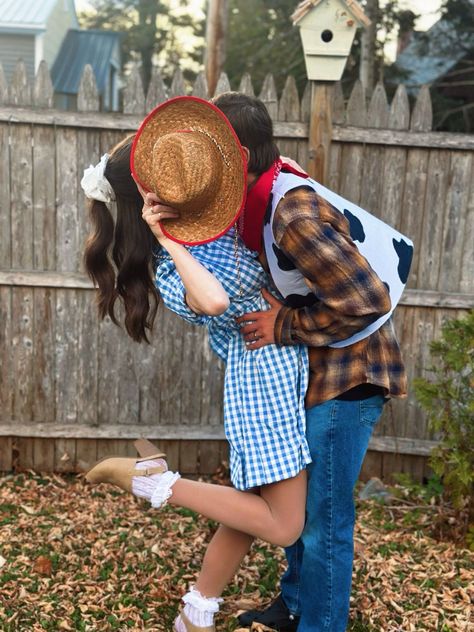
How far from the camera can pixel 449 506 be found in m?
4.06

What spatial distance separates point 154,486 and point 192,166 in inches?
41.4

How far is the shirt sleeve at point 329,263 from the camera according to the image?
216cm

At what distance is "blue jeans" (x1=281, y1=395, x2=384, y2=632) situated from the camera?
243cm

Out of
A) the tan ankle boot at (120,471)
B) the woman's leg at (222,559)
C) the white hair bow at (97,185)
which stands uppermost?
the white hair bow at (97,185)

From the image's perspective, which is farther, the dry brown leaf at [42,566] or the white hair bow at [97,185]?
the dry brown leaf at [42,566]

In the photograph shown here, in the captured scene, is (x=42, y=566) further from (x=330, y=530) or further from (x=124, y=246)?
Answer: (x=124, y=246)

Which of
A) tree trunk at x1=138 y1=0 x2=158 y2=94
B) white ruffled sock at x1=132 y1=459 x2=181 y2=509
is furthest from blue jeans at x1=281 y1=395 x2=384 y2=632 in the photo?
tree trunk at x1=138 y1=0 x2=158 y2=94

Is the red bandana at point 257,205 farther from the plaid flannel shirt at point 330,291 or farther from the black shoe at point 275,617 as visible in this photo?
the black shoe at point 275,617

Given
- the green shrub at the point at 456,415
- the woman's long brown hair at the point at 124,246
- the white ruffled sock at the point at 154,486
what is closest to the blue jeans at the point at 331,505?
the white ruffled sock at the point at 154,486

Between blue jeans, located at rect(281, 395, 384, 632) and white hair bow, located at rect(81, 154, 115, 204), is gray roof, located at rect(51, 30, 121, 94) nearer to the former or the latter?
white hair bow, located at rect(81, 154, 115, 204)

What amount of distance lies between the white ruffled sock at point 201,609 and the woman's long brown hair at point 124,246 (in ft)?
3.12

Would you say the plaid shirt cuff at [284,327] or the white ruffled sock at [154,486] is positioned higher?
the plaid shirt cuff at [284,327]

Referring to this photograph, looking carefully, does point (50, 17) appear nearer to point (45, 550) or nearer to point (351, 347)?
point (45, 550)

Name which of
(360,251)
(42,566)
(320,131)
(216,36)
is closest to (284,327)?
(360,251)
